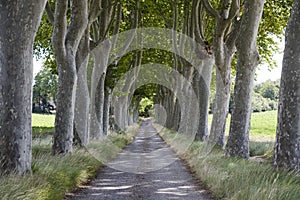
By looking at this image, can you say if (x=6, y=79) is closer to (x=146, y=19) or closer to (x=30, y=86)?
(x=30, y=86)

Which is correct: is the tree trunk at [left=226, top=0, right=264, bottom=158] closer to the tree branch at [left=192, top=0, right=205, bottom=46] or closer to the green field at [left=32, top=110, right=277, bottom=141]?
the tree branch at [left=192, top=0, right=205, bottom=46]

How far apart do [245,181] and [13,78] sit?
476cm

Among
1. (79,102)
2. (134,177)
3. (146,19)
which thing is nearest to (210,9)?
(79,102)

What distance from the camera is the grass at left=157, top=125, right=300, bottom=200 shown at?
252 inches

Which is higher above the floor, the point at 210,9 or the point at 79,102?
the point at 210,9

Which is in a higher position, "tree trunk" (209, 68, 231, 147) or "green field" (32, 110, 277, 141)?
"tree trunk" (209, 68, 231, 147)

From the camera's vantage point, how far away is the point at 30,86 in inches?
300

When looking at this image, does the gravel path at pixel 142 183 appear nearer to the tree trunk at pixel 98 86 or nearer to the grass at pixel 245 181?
the grass at pixel 245 181

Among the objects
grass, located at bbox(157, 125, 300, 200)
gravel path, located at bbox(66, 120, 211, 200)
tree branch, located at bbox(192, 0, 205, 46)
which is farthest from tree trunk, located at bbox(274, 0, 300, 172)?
tree branch, located at bbox(192, 0, 205, 46)

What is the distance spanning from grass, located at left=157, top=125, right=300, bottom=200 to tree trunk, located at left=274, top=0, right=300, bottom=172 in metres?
0.46

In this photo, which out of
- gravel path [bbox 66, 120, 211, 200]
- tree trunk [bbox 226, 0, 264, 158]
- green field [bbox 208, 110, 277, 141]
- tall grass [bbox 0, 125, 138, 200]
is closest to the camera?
tall grass [bbox 0, 125, 138, 200]

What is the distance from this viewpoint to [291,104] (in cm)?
843

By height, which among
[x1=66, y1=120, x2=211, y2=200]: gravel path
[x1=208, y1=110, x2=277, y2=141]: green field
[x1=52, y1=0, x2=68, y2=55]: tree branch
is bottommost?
[x1=66, y1=120, x2=211, y2=200]: gravel path

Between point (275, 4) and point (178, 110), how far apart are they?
56.3ft
